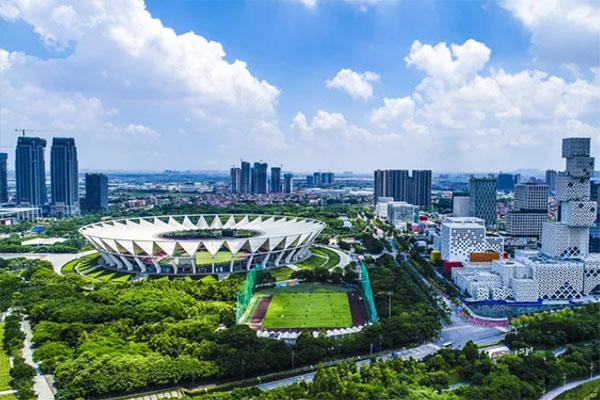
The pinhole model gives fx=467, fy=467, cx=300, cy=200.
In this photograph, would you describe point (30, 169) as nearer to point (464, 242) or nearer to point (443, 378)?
point (464, 242)

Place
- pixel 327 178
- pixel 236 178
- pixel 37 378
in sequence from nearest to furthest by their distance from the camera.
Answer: pixel 37 378
pixel 236 178
pixel 327 178

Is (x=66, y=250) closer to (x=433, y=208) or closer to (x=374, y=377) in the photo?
(x=374, y=377)

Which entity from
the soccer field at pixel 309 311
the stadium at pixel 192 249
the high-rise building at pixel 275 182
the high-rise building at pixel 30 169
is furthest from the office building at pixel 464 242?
the high-rise building at pixel 275 182

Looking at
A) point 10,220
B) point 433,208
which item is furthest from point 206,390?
point 433,208

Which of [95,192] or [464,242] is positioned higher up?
[95,192]

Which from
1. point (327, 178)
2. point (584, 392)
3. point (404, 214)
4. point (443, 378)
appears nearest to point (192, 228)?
point (404, 214)

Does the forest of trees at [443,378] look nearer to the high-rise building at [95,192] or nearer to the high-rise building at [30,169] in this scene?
the high-rise building at [95,192]
